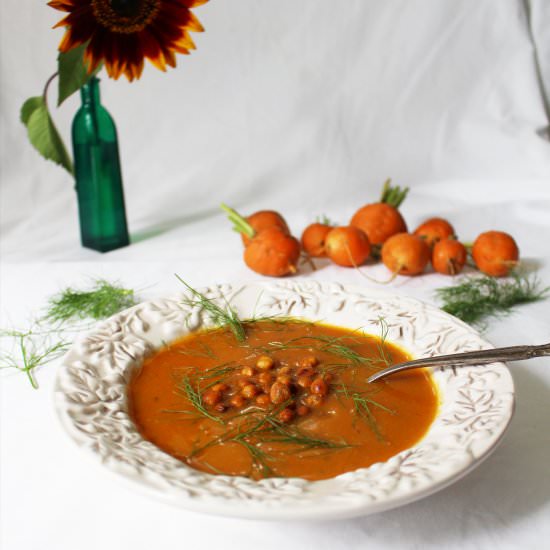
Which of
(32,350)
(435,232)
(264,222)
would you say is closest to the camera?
(32,350)

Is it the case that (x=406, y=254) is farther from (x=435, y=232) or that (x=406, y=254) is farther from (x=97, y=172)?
(x=97, y=172)

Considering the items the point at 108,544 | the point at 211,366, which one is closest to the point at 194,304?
the point at 211,366

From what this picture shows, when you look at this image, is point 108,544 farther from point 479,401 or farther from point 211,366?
point 479,401

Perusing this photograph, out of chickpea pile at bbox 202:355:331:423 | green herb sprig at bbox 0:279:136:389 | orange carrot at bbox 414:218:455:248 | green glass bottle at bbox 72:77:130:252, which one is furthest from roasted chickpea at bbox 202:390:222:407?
green glass bottle at bbox 72:77:130:252

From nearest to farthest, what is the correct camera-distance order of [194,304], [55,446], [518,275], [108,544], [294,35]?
[108,544] → [55,446] → [194,304] → [518,275] → [294,35]

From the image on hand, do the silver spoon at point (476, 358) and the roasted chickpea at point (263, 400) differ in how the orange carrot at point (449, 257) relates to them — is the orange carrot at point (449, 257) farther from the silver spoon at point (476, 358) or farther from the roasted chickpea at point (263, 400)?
the roasted chickpea at point (263, 400)

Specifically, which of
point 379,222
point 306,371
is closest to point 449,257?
point 379,222

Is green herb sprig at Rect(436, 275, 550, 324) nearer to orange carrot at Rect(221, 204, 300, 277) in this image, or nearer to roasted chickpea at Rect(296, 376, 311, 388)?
orange carrot at Rect(221, 204, 300, 277)
